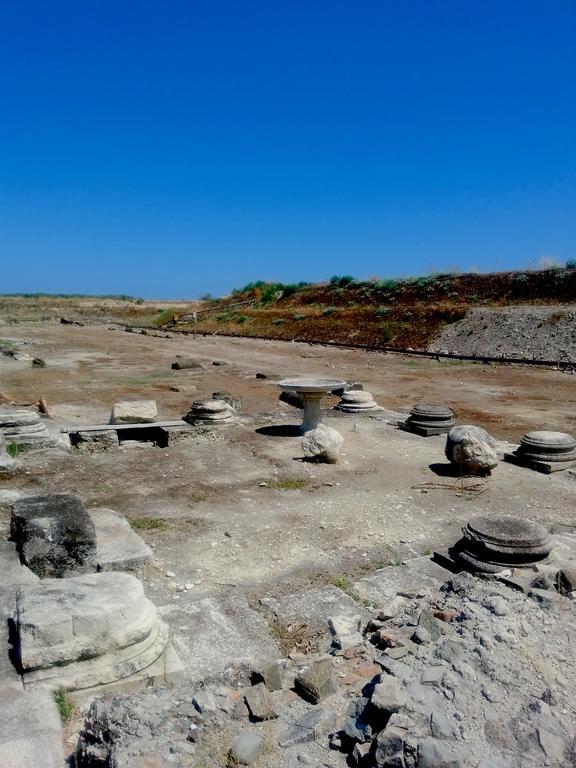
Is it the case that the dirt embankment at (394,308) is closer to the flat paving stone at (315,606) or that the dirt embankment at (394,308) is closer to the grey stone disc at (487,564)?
the grey stone disc at (487,564)

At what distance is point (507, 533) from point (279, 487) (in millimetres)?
3290

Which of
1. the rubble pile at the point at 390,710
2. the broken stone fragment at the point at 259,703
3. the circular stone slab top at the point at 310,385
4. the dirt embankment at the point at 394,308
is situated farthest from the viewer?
the dirt embankment at the point at 394,308

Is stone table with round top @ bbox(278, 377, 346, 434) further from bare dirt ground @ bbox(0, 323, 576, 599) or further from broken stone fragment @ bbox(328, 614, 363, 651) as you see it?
broken stone fragment @ bbox(328, 614, 363, 651)

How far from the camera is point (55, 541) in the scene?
498cm

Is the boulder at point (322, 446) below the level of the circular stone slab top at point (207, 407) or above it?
below

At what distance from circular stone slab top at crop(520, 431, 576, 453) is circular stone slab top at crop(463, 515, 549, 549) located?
11.9ft

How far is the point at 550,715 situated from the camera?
2.99 meters

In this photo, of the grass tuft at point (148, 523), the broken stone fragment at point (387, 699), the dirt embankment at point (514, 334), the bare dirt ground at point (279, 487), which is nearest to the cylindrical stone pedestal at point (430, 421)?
the bare dirt ground at point (279, 487)

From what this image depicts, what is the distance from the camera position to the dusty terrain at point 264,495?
5.21 meters

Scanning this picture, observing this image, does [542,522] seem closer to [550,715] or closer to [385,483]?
[385,483]

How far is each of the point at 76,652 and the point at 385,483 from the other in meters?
5.44

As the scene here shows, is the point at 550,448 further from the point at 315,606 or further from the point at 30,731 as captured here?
the point at 30,731

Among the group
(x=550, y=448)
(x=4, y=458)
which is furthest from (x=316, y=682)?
(x=550, y=448)

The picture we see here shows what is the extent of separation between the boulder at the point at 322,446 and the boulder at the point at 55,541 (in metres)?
4.38
